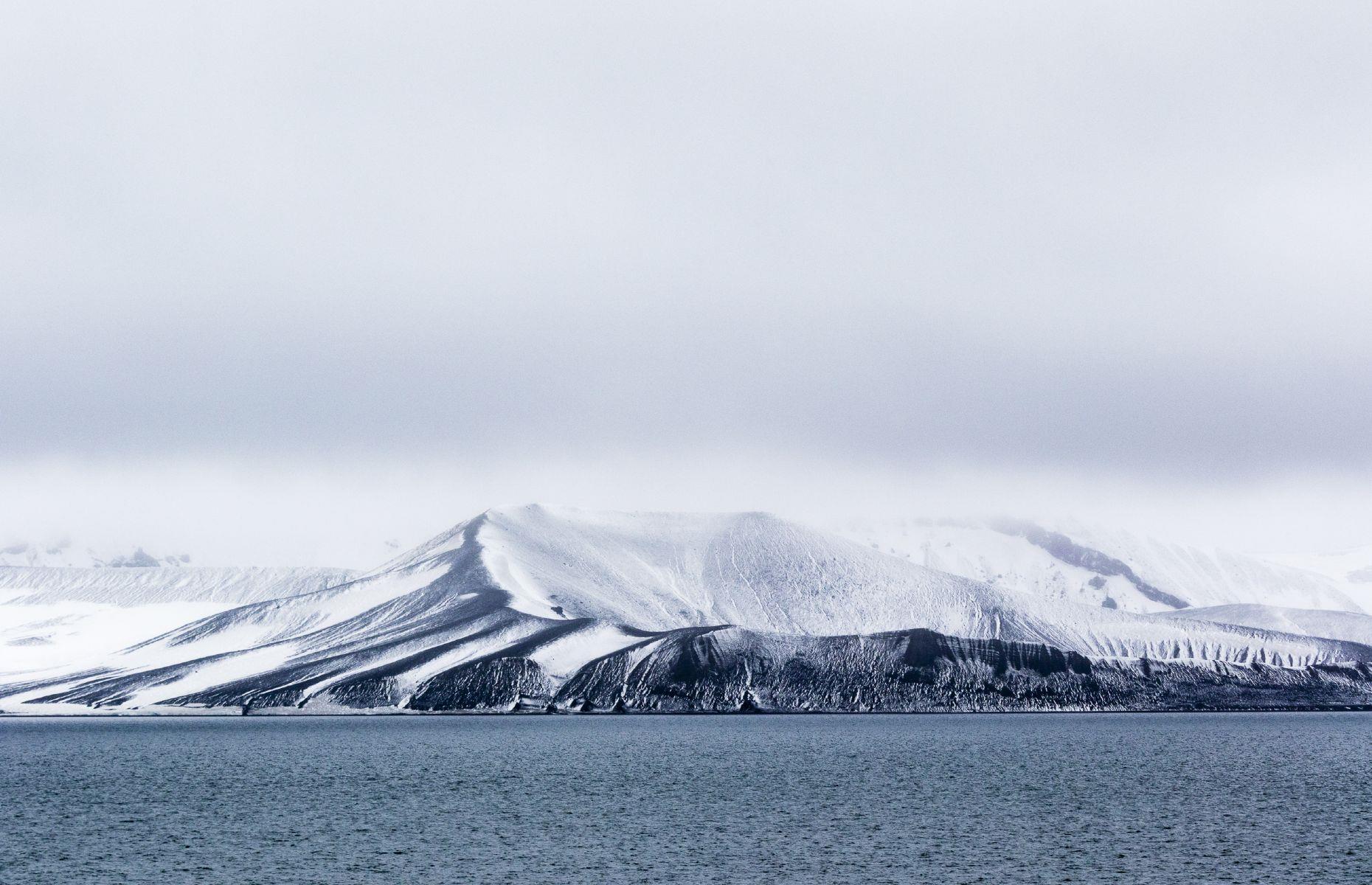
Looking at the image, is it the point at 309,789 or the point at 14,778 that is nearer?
the point at 309,789

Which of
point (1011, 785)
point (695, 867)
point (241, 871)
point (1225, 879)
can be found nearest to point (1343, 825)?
point (1225, 879)

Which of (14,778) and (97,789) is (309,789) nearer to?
(97,789)

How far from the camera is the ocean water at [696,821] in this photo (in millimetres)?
82500

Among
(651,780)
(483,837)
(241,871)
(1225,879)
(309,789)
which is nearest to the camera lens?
(1225,879)

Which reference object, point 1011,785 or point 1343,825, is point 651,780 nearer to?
point 1011,785

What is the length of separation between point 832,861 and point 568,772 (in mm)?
77712

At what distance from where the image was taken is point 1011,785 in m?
137

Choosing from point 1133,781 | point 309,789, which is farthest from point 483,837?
point 1133,781

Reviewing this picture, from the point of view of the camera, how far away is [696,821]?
108 meters

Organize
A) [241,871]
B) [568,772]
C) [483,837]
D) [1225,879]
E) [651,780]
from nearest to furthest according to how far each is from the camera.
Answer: [1225,879] < [241,871] < [483,837] < [651,780] < [568,772]

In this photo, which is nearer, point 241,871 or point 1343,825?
point 241,871

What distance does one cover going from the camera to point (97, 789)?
448 ft

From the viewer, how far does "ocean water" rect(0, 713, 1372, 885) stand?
82.5 meters

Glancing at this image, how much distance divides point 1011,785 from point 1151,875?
58872 mm
